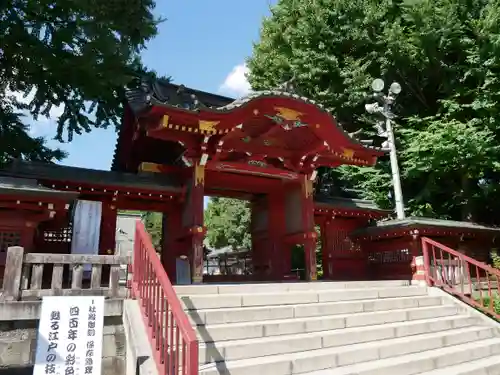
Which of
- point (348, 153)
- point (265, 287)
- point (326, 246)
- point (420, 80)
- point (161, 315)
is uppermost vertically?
point (420, 80)

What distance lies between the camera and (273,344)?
4.98m

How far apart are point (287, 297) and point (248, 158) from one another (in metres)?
4.50

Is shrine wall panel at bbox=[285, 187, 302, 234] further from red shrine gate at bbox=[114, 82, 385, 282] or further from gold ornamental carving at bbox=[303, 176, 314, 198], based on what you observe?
gold ornamental carving at bbox=[303, 176, 314, 198]

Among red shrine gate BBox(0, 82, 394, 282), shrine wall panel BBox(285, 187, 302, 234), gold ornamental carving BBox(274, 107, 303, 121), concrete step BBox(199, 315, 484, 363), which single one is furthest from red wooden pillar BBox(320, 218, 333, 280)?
concrete step BBox(199, 315, 484, 363)

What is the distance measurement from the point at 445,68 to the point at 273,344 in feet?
45.7

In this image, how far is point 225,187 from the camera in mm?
11039

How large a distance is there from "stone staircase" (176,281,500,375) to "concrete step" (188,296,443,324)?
0.05 ft

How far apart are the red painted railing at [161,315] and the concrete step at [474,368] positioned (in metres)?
3.59

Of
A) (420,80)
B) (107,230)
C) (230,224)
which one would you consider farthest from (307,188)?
(230,224)

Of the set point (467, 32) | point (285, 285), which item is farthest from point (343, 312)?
point (467, 32)

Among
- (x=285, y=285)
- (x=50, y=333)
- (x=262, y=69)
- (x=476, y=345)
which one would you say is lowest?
(x=476, y=345)

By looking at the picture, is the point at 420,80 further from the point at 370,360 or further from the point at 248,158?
the point at 370,360

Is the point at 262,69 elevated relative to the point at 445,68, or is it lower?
elevated

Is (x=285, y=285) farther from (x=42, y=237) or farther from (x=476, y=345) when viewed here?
(x=42, y=237)
